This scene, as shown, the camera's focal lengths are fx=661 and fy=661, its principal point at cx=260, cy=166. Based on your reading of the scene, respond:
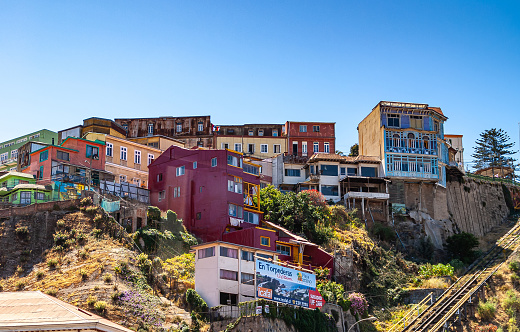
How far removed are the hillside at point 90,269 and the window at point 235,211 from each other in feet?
39.3

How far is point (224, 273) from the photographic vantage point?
48500mm

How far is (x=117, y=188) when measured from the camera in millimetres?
65062

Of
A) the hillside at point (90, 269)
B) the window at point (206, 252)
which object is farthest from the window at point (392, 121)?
the hillside at point (90, 269)

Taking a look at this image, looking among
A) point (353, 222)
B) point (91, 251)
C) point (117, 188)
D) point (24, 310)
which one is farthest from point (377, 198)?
point (24, 310)

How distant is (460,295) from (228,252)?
88.8 feet

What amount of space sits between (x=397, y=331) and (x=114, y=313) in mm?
25587

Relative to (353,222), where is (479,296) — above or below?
below

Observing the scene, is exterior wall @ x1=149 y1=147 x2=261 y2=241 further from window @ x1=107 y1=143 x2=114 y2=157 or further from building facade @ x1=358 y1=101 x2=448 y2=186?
building facade @ x1=358 y1=101 x2=448 y2=186

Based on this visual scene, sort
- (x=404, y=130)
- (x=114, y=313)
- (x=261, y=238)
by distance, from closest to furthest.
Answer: (x=114, y=313), (x=261, y=238), (x=404, y=130)

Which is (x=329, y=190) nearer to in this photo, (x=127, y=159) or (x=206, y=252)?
(x=127, y=159)

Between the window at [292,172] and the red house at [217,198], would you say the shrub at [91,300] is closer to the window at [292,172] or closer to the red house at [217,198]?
the red house at [217,198]

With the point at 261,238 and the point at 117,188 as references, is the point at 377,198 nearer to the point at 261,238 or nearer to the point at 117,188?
the point at 261,238

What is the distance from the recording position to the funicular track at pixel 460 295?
191 ft

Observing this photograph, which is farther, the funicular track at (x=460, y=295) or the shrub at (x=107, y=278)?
the funicular track at (x=460, y=295)
